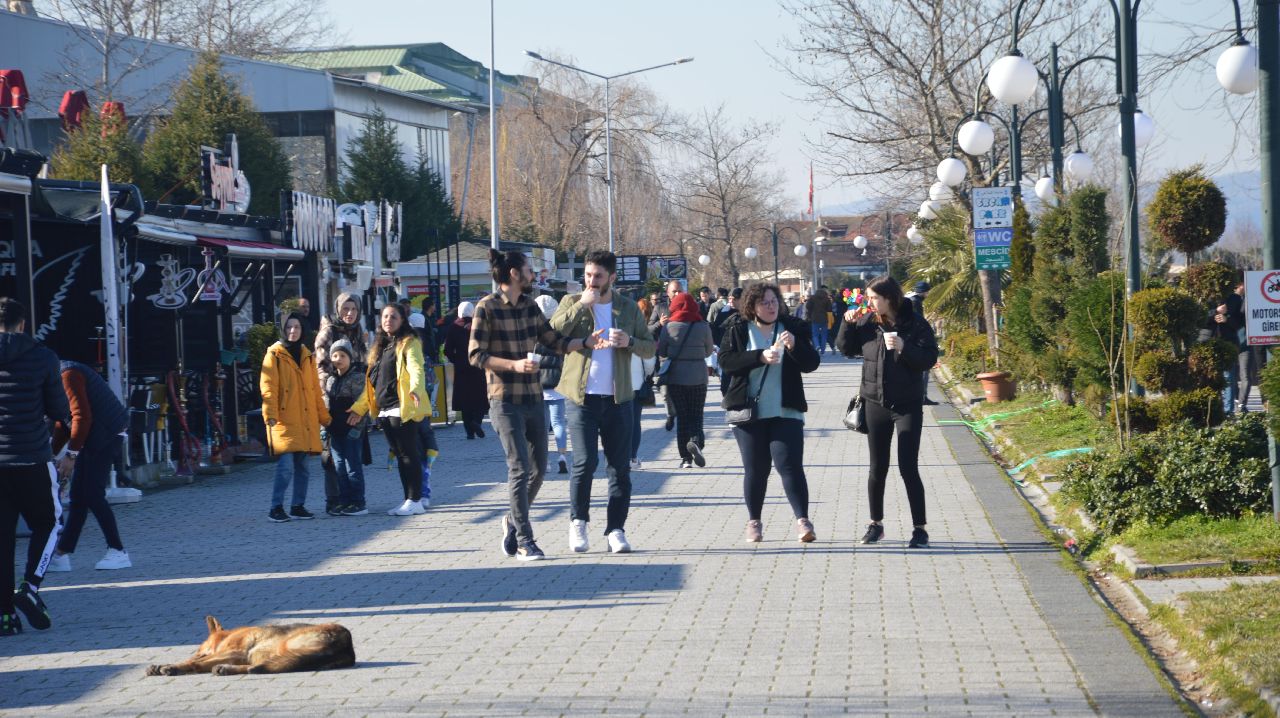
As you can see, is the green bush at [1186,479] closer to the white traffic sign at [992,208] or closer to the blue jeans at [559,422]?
the blue jeans at [559,422]

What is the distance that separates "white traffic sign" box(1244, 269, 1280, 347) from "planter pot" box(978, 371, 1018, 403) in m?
12.2

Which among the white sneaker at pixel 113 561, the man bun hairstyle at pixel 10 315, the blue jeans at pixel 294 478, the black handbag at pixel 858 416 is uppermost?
the man bun hairstyle at pixel 10 315

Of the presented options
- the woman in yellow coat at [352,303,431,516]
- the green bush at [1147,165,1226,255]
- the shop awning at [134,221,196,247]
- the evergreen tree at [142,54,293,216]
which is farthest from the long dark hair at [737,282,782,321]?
the evergreen tree at [142,54,293,216]

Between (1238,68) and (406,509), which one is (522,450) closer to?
(406,509)

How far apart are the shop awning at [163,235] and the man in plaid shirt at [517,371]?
6.30 meters

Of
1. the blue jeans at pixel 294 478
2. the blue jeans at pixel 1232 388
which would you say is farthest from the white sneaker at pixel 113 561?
the blue jeans at pixel 1232 388

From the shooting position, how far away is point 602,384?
29.9 ft

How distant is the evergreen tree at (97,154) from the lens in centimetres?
2536

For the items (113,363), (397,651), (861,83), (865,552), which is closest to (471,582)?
(397,651)

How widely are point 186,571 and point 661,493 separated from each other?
4.40m

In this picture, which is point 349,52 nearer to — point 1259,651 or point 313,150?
point 313,150

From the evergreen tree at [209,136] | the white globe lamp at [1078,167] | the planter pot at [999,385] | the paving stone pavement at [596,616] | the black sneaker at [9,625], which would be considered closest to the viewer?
the paving stone pavement at [596,616]

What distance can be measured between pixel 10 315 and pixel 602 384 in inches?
132

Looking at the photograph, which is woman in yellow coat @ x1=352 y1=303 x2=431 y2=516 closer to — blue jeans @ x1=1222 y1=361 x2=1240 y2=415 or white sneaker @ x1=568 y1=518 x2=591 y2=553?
white sneaker @ x1=568 y1=518 x2=591 y2=553
